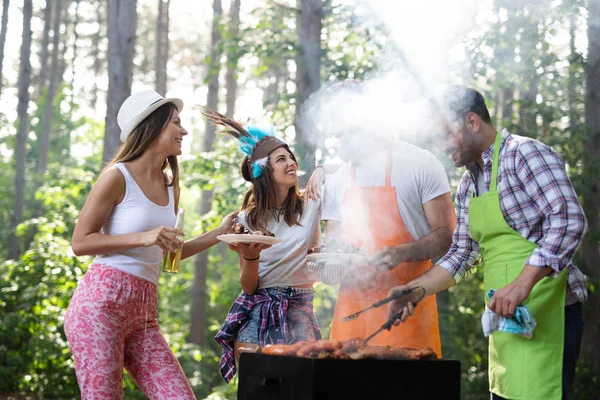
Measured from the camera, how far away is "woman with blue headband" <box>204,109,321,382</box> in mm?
3113

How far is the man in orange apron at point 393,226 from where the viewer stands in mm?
2955

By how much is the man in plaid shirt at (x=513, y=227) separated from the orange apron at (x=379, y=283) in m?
0.18

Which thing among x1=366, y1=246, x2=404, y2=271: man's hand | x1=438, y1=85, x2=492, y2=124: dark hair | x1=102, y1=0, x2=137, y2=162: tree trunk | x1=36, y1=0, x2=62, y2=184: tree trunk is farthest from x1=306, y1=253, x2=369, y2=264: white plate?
x1=36, y1=0, x2=62, y2=184: tree trunk

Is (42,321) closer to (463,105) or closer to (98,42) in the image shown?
(463,105)

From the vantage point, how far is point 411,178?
9.93 ft

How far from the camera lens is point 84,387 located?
104 inches

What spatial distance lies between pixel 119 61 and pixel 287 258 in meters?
4.11

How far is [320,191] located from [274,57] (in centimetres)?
538

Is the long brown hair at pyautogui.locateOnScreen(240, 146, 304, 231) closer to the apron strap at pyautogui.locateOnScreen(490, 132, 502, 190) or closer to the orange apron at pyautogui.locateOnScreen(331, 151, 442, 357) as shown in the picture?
the orange apron at pyautogui.locateOnScreen(331, 151, 442, 357)

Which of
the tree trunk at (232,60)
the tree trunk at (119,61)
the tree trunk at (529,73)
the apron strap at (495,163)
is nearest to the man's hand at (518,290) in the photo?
the apron strap at (495,163)

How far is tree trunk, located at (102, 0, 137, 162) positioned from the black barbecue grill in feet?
14.7

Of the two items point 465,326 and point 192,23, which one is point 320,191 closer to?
point 465,326

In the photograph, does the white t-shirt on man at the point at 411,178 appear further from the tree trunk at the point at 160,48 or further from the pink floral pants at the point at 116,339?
the tree trunk at the point at 160,48

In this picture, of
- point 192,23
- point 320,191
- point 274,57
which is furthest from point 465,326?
point 192,23
